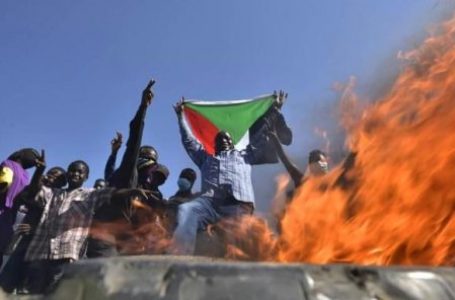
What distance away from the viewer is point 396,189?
3.81 meters

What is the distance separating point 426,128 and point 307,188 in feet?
5.39

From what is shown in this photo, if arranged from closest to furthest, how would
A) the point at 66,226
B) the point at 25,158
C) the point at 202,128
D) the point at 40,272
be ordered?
1. the point at 40,272
2. the point at 66,226
3. the point at 25,158
4. the point at 202,128

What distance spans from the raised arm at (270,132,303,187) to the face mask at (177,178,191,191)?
130cm

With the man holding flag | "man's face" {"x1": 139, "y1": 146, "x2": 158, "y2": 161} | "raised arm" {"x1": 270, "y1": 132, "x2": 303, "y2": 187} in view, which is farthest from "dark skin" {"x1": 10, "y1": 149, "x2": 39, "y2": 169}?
"raised arm" {"x1": 270, "y1": 132, "x2": 303, "y2": 187}

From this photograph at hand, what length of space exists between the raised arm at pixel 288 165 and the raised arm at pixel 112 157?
82.1 inches

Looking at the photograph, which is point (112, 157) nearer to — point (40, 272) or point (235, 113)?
point (40, 272)

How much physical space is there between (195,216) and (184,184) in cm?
104

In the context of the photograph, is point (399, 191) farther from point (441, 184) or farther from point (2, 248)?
point (2, 248)

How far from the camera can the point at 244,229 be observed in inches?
230

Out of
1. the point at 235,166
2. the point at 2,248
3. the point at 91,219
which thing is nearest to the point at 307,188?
the point at 235,166

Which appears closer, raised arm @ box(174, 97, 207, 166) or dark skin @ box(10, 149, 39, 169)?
dark skin @ box(10, 149, 39, 169)

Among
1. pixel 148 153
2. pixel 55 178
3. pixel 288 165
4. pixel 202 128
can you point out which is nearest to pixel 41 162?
pixel 55 178

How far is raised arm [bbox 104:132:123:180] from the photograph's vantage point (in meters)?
6.43

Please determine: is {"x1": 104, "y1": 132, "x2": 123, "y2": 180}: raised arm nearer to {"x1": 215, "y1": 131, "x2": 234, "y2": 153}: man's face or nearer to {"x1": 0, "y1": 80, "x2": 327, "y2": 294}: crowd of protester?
{"x1": 0, "y1": 80, "x2": 327, "y2": 294}: crowd of protester
